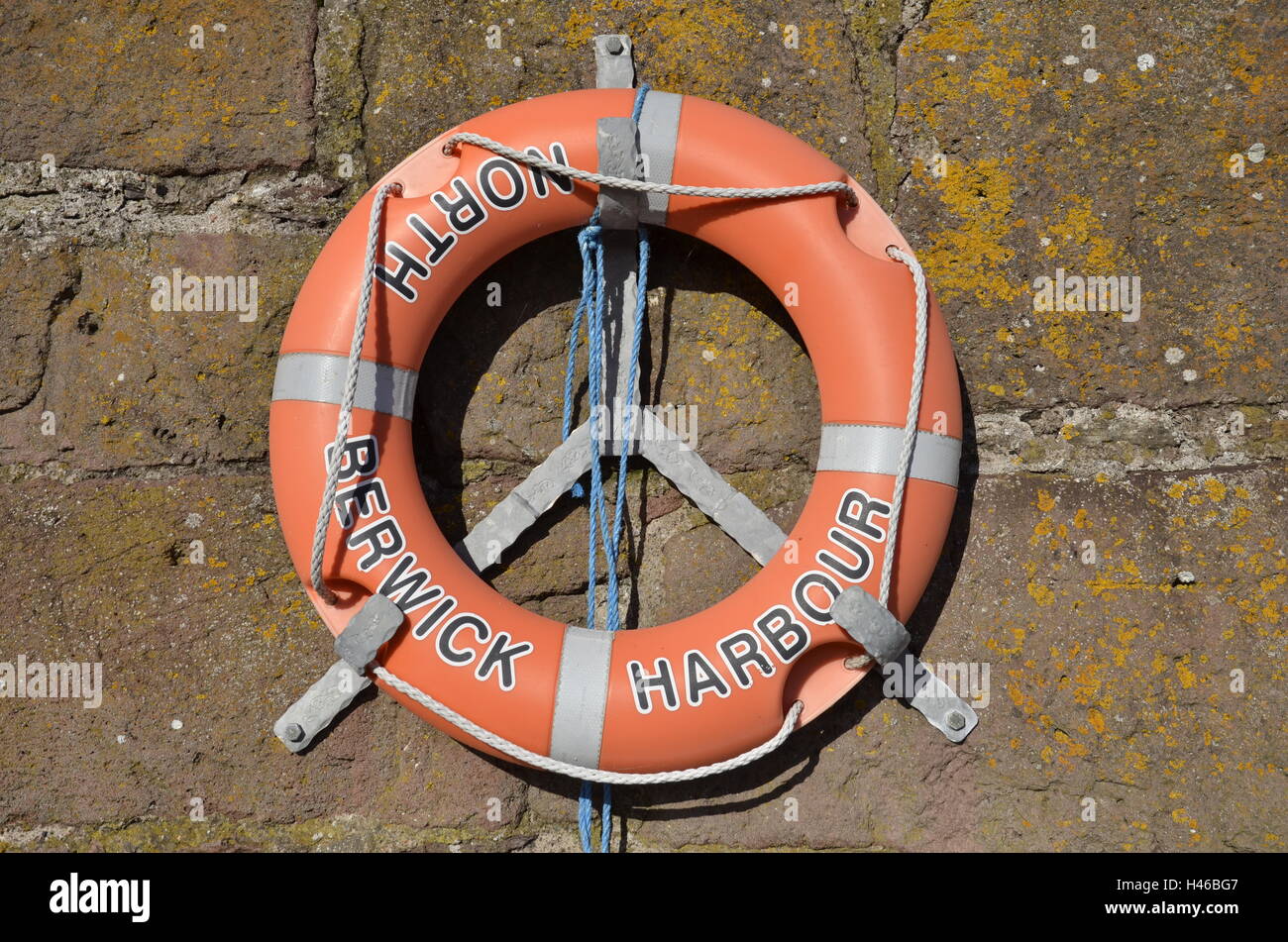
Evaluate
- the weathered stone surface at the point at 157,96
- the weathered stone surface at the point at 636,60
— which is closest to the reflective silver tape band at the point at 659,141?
the weathered stone surface at the point at 636,60

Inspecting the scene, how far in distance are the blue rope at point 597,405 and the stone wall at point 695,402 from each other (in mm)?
→ 44

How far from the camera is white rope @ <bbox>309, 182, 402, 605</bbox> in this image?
1217 millimetres

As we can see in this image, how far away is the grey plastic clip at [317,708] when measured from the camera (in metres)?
1.37

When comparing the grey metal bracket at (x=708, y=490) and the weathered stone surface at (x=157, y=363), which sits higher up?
the weathered stone surface at (x=157, y=363)

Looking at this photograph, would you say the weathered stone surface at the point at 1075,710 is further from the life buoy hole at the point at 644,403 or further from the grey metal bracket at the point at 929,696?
the life buoy hole at the point at 644,403

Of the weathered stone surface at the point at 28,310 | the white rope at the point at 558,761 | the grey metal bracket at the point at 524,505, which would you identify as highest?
the weathered stone surface at the point at 28,310

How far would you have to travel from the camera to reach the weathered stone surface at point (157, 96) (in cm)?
140

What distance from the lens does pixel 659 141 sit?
1286 millimetres

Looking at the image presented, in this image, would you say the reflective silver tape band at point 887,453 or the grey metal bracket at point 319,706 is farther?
the grey metal bracket at point 319,706

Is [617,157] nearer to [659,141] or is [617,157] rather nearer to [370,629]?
[659,141]

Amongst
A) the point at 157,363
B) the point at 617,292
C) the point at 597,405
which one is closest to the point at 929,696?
the point at 597,405

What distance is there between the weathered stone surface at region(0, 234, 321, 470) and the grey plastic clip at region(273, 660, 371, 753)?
1.18 ft

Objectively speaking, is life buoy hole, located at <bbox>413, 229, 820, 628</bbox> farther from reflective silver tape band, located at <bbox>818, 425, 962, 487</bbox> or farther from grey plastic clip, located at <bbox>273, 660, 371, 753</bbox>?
grey plastic clip, located at <bbox>273, 660, 371, 753</bbox>
